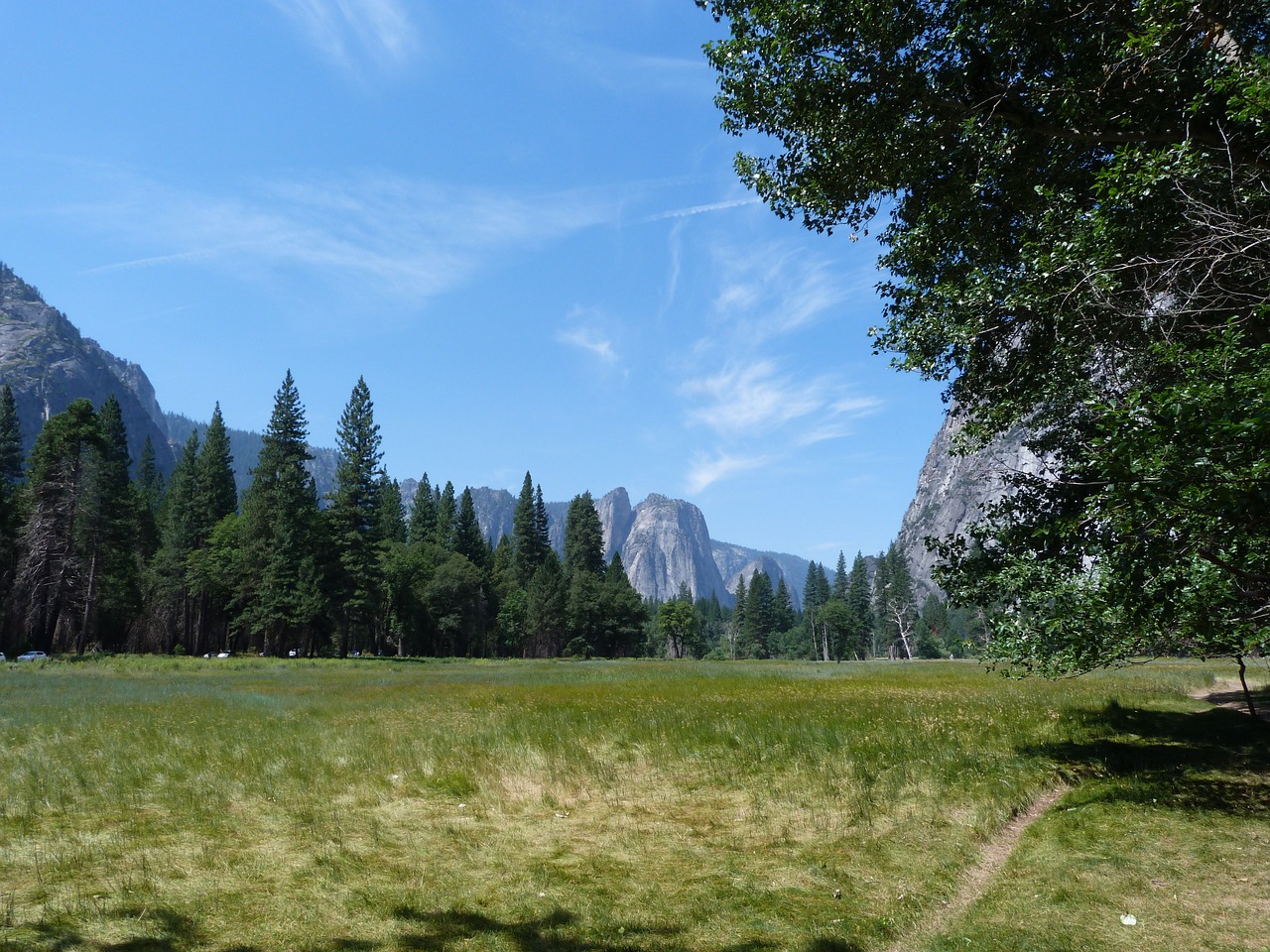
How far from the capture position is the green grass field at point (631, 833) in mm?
6273

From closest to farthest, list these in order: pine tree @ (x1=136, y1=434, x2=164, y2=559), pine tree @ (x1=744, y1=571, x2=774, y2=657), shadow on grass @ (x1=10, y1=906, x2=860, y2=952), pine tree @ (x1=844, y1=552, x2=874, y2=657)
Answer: shadow on grass @ (x1=10, y1=906, x2=860, y2=952) < pine tree @ (x1=136, y1=434, x2=164, y2=559) < pine tree @ (x1=844, y1=552, x2=874, y2=657) < pine tree @ (x1=744, y1=571, x2=774, y2=657)

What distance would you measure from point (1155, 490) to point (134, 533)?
83.8 meters

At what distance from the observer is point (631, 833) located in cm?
930

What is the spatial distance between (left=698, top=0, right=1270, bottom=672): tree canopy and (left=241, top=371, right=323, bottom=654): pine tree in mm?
56349

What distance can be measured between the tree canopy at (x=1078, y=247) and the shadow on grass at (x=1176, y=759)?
1952mm

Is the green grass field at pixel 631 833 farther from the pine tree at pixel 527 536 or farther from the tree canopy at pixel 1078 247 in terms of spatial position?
the pine tree at pixel 527 536

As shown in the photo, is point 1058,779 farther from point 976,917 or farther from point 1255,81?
point 1255,81

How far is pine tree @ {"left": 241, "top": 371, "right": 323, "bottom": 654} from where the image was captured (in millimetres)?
58000

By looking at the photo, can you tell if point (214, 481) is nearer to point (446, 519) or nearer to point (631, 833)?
point (446, 519)

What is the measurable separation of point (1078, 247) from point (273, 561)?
61.9 metres

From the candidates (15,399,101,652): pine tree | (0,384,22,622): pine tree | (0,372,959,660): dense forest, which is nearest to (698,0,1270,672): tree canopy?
(0,372,959,660): dense forest

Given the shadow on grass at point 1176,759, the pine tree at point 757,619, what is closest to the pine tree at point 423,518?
the pine tree at point 757,619

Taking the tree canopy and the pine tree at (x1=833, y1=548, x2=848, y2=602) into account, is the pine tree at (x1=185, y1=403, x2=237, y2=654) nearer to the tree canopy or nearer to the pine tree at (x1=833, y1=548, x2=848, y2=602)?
the tree canopy

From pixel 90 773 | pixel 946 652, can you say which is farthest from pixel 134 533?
pixel 946 652
